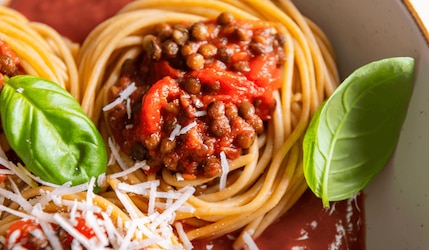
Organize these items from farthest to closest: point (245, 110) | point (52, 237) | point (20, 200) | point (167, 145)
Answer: point (245, 110) < point (167, 145) < point (20, 200) < point (52, 237)

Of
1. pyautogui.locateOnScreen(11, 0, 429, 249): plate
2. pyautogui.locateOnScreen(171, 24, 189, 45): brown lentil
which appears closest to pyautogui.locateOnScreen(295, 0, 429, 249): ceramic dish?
pyautogui.locateOnScreen(11, 0, 429, 249): plate

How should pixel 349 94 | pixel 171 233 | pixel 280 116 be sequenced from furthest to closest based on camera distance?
pixel 280 116 → pixel 349 94 → pixel 171 233

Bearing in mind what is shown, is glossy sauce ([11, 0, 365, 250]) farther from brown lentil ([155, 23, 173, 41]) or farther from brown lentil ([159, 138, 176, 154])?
brown lentil ([155, 23, 173, 41])

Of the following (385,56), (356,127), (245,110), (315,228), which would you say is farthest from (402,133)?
(245,110)

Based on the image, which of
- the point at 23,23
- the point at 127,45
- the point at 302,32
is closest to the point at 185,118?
the point at 127,45

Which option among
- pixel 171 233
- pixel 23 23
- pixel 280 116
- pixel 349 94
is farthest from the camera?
pixel 23 23

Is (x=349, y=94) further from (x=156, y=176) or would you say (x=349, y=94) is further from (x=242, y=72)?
(x=156, y=176)

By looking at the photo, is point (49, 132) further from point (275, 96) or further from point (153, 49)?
point (275, 96)
